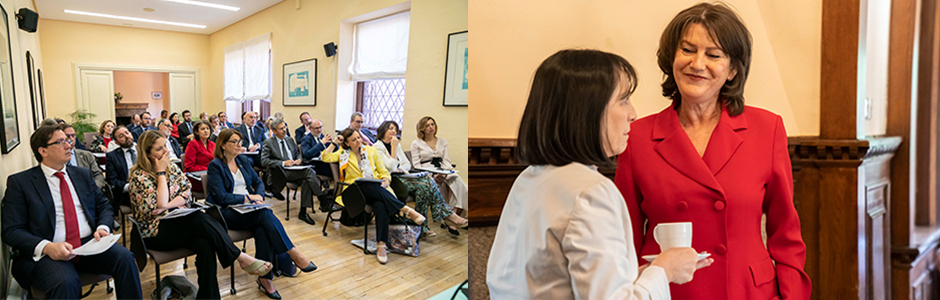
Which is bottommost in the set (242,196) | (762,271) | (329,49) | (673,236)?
(762,271)

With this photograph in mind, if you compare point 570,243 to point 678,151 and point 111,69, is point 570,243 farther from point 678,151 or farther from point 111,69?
point 111,69

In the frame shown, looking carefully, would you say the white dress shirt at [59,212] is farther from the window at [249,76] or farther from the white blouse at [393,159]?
the white blouse at [393,159]

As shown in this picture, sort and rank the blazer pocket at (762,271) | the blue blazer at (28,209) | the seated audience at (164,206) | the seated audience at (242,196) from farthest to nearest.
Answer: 1. the blazer pocket at (762,271)
2. the seated audience at (242,196)
3. the seated audience at (164,206)
4. the blue blazer at (28,209)

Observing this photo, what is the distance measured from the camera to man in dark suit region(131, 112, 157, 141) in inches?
29.3

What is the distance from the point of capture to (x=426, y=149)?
4.20ft

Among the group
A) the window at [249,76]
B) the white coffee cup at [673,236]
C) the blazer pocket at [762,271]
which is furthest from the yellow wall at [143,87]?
the blazer pocket at [762,271]

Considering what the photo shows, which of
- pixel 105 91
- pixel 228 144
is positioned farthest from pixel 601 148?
pixel 105 91

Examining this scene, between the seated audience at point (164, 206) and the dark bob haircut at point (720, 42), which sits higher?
the dark bob haircut at point (720, 42)

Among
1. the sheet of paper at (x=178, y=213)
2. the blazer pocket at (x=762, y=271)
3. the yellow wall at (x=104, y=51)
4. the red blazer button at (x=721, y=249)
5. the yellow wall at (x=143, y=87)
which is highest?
the yellow wall at (x=104, y=51)

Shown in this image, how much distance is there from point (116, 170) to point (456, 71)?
741 mm

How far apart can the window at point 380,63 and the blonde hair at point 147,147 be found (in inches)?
18.1

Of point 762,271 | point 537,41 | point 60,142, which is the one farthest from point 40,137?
point 762,271

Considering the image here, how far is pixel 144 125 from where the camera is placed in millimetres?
755

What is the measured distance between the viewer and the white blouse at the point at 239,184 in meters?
0.87
